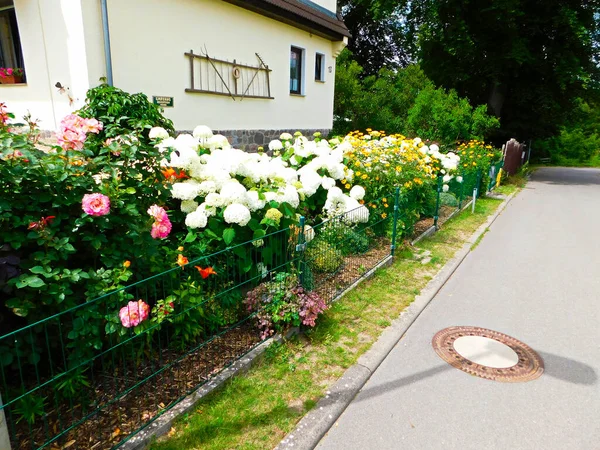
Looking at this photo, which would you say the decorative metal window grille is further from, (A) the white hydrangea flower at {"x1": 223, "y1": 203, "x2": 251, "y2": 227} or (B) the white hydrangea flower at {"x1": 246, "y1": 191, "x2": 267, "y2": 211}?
(A) the white hydrangea flower at {"x1": 223, "y1": 203, "x2": 251, "y2": 227}

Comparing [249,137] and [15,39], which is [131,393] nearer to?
[15,39]

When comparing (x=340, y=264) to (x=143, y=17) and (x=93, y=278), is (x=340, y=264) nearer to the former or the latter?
(x=93, y=278)

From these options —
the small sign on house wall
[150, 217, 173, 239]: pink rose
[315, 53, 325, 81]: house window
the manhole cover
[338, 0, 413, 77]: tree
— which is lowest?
the manhole cover

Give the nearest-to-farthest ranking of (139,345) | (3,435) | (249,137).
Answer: (3,435) → (139,345) → (249,137)

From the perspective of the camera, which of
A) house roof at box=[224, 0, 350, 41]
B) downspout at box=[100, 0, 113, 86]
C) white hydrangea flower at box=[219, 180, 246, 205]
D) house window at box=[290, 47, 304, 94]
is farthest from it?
house window at box=[290, 47, 304, 94]

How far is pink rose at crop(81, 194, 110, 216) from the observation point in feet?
8.55

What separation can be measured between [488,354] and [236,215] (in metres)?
2.72

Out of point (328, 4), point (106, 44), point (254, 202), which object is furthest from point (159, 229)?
point (328, 4)

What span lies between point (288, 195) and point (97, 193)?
6.71 ft

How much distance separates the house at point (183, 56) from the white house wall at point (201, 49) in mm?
20

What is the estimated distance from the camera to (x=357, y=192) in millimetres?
6027

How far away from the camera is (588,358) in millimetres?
3773

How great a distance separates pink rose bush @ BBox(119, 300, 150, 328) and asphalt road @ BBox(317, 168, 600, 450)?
57.9 inches

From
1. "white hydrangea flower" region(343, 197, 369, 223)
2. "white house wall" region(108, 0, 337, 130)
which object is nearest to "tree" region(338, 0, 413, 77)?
"white house wall" region(108, 0, 337, 130)
